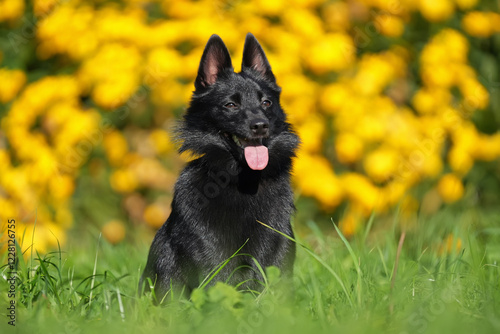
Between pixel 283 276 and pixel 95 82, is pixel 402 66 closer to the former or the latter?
pixel 95 82

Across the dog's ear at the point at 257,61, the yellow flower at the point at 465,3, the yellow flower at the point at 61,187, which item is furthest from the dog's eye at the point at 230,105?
the yellow flower at the point at 465,3

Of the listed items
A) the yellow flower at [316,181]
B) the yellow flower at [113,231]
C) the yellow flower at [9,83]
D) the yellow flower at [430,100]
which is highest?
the yellow flower at [9,83]

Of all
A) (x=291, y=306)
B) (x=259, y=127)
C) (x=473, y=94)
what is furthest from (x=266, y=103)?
(x=473, y=94)

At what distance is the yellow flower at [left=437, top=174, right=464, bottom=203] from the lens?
5.66m

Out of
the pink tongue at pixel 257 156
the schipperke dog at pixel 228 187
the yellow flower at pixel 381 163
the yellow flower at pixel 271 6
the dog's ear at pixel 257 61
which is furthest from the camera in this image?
the yellow flower at pixel 381 163

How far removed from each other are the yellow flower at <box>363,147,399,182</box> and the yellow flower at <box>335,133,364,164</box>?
0.44 feet

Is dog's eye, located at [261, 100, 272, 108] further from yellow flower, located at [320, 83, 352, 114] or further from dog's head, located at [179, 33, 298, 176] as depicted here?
yellow flower, located at [320, 83, 352, 114]

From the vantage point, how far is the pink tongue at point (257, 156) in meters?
2.94

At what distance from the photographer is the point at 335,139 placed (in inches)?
221

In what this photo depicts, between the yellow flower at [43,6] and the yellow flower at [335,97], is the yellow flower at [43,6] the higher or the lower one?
the higher one

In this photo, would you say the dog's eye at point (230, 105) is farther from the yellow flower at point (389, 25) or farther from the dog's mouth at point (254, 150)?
the yellow flower at point (389, 25)

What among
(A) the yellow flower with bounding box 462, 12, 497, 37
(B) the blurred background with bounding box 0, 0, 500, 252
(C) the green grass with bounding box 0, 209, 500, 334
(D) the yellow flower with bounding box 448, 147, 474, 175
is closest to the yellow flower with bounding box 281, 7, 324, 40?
(B) the blurred background with bounding box 0, 0, 500, 252

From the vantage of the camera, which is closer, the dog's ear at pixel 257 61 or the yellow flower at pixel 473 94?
the dog's ear at pixel 257 61

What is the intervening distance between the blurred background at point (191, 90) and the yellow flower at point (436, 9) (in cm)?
1
